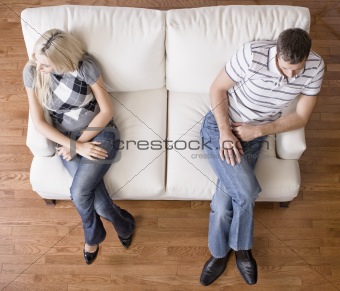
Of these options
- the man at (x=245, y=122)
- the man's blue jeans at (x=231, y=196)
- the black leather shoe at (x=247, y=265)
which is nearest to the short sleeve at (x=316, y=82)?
the man at (x=245, y=122)

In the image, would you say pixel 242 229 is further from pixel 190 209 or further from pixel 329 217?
pixel 329 217

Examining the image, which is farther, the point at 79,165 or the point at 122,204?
the point at 122,204

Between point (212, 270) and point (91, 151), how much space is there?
0.70 metres

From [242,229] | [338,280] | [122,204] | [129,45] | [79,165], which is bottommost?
[338,280]

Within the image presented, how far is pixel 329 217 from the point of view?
6.51 feet

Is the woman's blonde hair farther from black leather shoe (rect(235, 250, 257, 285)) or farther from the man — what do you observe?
black leather shoe (rect(235, 250, 257, 285))

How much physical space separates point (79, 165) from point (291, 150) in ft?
2.67

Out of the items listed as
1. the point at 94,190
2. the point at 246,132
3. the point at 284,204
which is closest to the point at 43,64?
the point at 94,190

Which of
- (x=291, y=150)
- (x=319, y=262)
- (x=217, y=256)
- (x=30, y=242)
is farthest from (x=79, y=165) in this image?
(x=319, y=262)

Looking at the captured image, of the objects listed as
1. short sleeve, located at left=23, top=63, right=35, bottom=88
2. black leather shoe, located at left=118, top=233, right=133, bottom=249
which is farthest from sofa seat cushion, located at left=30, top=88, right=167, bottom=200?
short sleeve, located at left=23, top=63, right=35, bottom=88

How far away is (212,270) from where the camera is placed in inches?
71.7

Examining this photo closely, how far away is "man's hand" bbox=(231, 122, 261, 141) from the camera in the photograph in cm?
168

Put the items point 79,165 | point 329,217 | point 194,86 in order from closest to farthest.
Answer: point 79,165 → point 194,86 → point 329,217

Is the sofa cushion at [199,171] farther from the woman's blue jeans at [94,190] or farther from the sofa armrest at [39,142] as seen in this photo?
the sofa armrest at [39,142]
